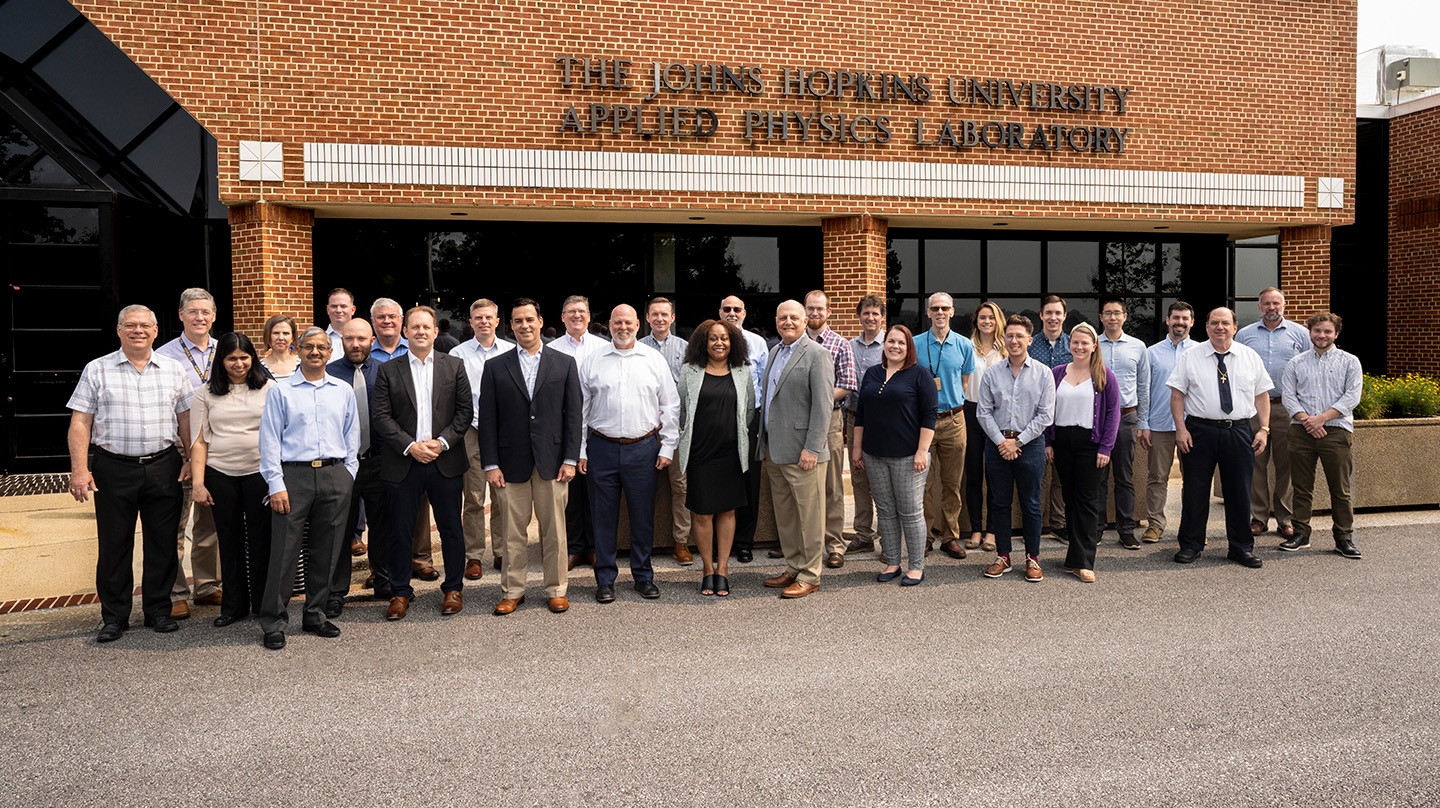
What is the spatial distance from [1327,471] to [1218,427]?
127 cm

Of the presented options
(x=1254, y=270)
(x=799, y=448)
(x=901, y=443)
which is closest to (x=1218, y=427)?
(x=901, y=443)

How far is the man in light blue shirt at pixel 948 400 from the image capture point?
748cm

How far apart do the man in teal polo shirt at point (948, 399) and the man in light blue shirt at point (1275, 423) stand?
278 cm

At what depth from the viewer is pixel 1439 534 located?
811 cm

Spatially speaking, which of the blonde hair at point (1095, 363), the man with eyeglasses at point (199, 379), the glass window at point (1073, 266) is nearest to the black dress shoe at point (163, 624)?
the man with eyeglasses at point (199, 379)

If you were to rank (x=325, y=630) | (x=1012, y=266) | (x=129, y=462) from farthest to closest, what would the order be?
(x=1012, y=266) < (x=129, y=462) < (x=325, y=630)

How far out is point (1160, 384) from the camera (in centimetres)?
845

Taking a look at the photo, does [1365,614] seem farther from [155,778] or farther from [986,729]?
[155,778]

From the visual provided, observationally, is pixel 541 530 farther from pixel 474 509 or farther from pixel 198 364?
pixel 198 364

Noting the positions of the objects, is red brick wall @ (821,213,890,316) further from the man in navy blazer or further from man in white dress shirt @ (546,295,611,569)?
the man in navy blazer

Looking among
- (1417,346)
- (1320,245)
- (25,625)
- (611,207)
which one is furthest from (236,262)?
(1417,346)

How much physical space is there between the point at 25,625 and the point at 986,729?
5.86 metres

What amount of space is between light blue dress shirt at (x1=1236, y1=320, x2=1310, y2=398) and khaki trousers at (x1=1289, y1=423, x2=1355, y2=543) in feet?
2.51

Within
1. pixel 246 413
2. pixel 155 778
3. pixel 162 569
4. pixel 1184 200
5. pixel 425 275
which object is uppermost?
pixel 1184 200
